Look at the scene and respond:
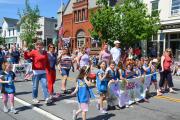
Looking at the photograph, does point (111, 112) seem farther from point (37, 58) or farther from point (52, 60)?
point (52, 60)

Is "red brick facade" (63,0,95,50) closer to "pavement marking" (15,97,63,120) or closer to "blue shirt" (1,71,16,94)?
"pavement marking" (15,97,63,120)

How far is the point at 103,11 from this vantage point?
1152 inches

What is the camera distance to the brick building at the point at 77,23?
44.3 metres

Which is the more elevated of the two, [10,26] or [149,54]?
[10,26]

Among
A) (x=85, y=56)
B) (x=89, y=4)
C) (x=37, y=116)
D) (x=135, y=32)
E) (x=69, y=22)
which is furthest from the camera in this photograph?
(x=69, y=22)

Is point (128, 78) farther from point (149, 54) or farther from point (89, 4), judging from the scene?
point (89, 4)

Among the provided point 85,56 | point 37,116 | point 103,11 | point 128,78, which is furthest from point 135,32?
point 37,116

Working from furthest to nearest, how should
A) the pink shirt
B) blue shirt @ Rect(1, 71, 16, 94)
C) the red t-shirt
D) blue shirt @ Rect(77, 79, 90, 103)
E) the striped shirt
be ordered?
1. the pink shirt
2. the striped shirt
3. the red t-shirt
4. blue shirt @ Rect(1, 71, 16, 94)
5. blue shirt @ Rect(77, 79, 90, 103)

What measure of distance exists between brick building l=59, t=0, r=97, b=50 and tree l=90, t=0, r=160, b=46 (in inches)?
530

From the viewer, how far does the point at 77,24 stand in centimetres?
4675

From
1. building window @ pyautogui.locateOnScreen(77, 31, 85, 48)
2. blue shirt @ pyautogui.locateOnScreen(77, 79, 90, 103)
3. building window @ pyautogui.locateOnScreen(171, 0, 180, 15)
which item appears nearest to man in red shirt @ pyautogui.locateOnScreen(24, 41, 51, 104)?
blue shirt @ pyautogui.locateOnScreen(77, 79, 90, 103)

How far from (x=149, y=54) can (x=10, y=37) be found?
184 feet

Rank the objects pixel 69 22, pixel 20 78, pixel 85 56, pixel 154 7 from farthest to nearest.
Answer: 1. pixel 69 22
2. pixel 154 7
3. pixel 20 78
4. pixel 85 56

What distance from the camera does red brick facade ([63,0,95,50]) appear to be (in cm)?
4447
